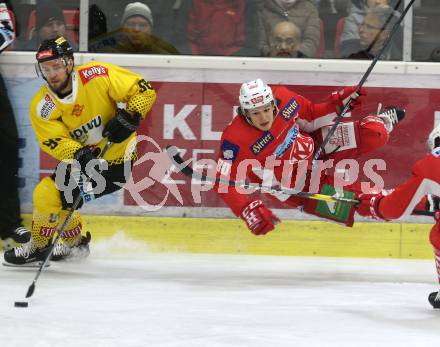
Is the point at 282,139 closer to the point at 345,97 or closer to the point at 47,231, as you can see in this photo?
the point at 345,97

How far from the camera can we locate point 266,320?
13.8ft

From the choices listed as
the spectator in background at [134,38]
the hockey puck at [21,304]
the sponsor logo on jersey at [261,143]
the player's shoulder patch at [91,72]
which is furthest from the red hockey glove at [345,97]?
the hockey puck at [21,304]

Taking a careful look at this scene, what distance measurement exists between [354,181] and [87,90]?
156 cm

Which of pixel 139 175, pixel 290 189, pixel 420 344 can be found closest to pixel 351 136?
pixel 290 189

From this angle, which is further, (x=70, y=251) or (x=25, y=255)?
(x=70, y=251)

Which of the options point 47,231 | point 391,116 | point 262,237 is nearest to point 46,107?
point 47,231

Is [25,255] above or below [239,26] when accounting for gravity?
below

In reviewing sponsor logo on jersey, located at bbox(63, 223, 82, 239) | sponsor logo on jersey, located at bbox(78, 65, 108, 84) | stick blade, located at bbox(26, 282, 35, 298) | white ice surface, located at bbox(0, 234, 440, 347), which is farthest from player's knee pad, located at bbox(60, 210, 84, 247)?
stick blade, located at bbox(26, 282, 35, 298)

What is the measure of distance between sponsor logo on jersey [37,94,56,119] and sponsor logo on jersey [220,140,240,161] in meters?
0.85

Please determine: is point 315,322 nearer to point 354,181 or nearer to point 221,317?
point 221,317

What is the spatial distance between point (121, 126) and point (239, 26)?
1082 millimetres

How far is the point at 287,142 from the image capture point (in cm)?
545

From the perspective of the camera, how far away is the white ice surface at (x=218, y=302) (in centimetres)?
387

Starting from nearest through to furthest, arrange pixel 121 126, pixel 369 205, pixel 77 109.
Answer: pixel 369 205 → pixel 121 126 → pixel 77 109
